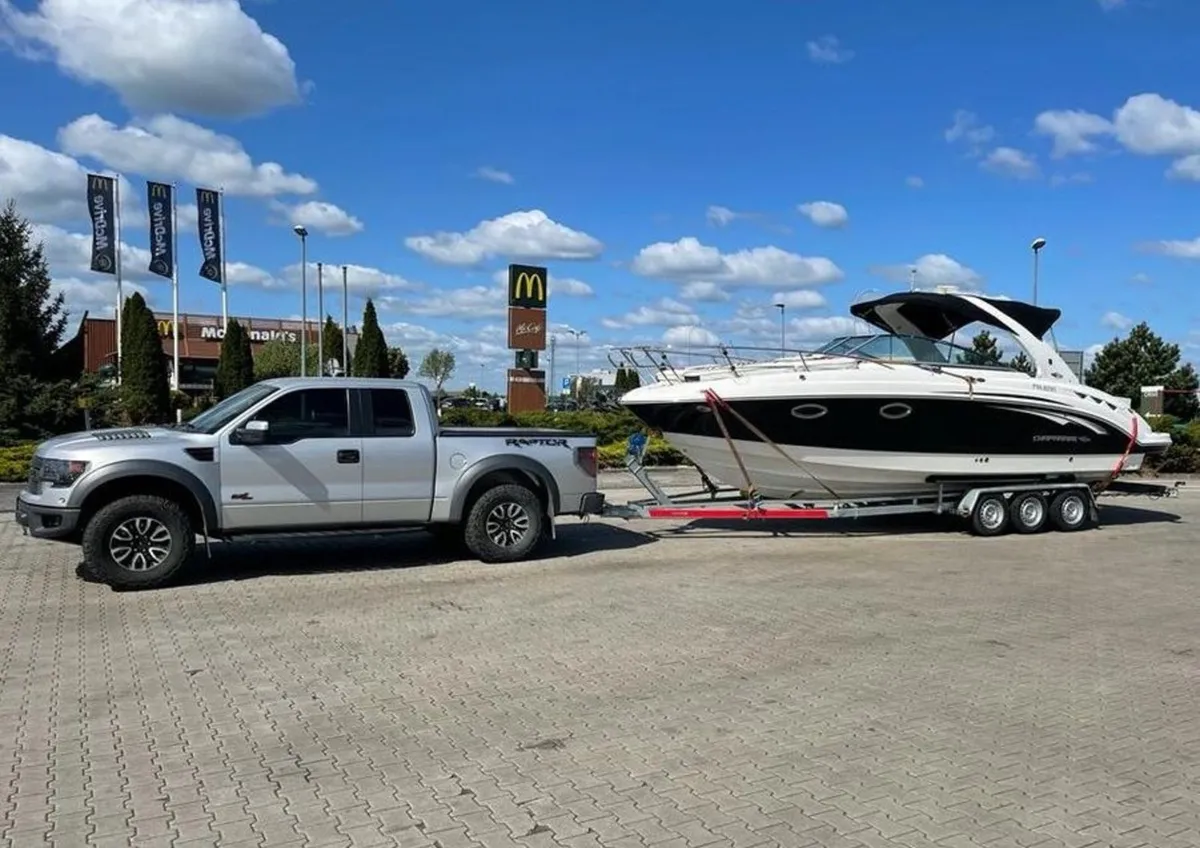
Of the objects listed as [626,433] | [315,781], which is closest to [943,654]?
[315,781]

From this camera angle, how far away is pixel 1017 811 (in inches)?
168

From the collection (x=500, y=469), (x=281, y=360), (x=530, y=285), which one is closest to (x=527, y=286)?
(x=530, y=285)

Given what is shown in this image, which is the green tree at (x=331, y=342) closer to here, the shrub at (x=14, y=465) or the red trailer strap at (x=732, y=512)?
the shrub at (x=14, y=465)

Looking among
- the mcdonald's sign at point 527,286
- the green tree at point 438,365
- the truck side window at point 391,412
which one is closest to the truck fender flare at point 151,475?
the truck side window at point 391,412

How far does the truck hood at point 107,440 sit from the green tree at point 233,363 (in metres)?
32.3

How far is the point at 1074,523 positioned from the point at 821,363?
4.40m

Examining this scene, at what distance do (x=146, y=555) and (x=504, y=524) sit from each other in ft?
10.7

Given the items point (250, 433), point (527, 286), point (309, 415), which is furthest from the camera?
point (527, 286)

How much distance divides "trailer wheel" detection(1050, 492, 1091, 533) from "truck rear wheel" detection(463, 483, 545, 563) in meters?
7.18

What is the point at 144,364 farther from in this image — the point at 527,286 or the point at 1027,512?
the point at 1027,512

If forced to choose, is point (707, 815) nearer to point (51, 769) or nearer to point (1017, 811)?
point (1017, 811)

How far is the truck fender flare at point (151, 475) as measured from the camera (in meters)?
8.30

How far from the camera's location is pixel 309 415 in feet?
30.7

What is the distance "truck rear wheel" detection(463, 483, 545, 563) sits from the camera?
32.4 feet
